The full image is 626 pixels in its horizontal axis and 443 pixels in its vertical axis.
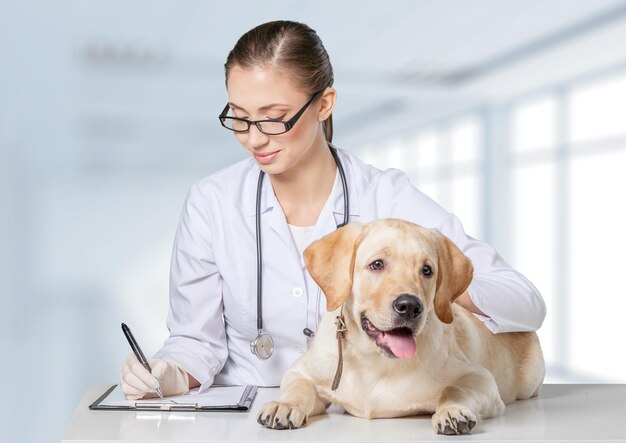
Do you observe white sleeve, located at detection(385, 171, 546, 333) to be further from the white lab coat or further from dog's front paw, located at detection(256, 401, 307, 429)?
dog's front paw, located at detection(256, 401, 307, 429)

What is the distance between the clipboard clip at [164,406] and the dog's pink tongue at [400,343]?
0.43 m

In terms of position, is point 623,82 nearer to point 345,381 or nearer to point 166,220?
point 166,220

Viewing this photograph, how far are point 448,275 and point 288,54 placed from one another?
2.28 feet

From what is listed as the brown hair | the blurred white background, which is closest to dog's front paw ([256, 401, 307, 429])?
the brown hair

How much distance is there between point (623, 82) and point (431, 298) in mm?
8069

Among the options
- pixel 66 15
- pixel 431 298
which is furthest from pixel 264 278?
pixel 66 15

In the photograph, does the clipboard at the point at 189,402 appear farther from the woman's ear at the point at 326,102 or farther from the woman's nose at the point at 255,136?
the woman's ear at the point at 326,102

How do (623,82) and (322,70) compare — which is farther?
(623,82)

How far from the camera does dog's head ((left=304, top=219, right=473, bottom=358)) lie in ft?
4.97

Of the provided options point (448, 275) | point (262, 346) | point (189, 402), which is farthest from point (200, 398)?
point (448, 275)

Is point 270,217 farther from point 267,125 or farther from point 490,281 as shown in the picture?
point 490,281

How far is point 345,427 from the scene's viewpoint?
5.18ft

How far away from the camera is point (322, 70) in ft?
6.82

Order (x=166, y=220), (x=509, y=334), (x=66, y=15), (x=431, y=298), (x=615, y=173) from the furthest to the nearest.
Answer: (x=166, y=220), (x=615, y=173), (x=66, y=15), (x=509, y=334), (x=431, y=298)
